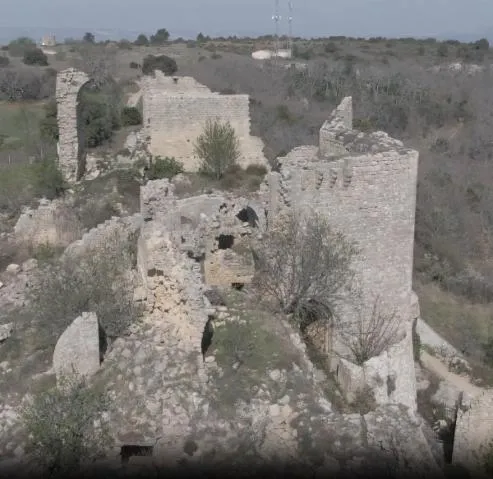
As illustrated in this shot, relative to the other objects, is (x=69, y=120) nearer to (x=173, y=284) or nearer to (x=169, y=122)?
(x=169, y=122)

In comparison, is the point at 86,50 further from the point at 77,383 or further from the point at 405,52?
the point at 77,383

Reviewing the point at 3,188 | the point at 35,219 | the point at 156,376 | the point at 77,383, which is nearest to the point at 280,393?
the point at 156,376

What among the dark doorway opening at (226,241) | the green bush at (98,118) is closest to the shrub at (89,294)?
the dark doorway opening at (226,241)

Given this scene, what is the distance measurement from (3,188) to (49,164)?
1.81 m

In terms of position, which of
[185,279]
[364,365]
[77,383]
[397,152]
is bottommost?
[364,365]

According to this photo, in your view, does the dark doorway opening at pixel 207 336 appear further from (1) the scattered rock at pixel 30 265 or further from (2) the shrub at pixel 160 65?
(2) the shrub at pixel 160 65

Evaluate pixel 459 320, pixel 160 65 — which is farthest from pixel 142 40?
pixel 459 320

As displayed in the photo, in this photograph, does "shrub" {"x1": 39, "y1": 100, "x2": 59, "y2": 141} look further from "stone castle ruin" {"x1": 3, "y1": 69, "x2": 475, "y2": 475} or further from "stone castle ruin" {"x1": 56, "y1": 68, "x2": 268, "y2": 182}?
"stone castle ruin" {"x1": 3, "y1": 69, "x2": 475, "y2": 475}

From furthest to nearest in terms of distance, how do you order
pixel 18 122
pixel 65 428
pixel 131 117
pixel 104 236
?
pixel 18 122 → pixel 131 117 → pixel 104 236 → pixel 65 428

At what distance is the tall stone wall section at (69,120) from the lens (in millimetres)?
21688

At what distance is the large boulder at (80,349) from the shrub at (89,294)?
31.6 inches

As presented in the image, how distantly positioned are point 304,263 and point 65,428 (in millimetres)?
4687

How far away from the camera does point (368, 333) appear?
11383mm

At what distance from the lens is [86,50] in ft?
194
